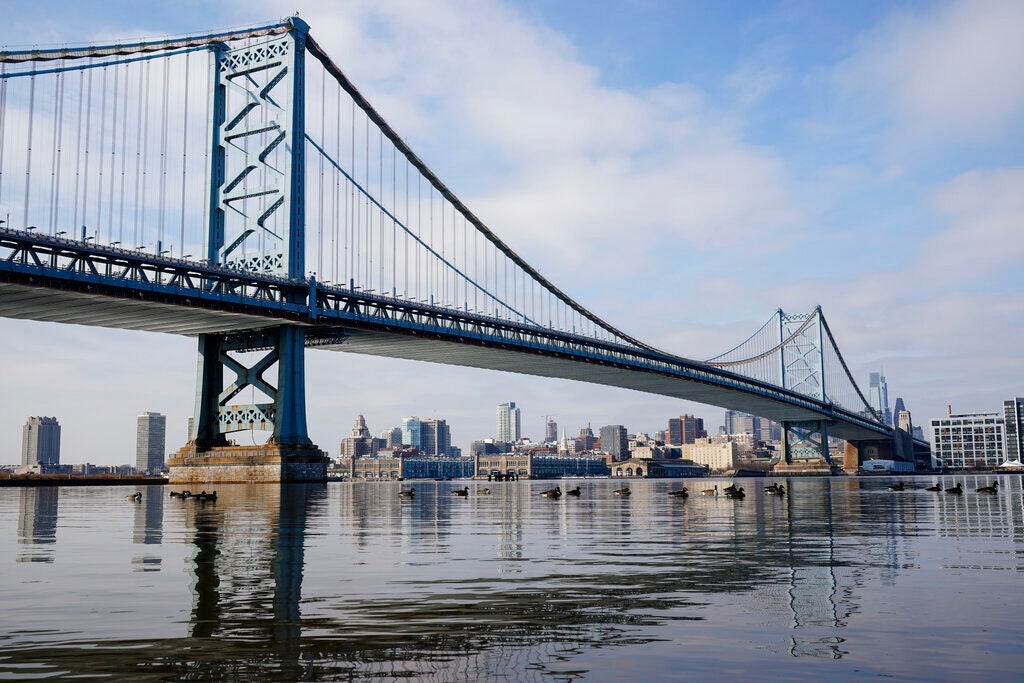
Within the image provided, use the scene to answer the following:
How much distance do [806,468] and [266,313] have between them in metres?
127

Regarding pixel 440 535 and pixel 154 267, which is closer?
pixel 440 535

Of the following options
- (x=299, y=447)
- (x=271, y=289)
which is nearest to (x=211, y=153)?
→ (x=271, y=289)

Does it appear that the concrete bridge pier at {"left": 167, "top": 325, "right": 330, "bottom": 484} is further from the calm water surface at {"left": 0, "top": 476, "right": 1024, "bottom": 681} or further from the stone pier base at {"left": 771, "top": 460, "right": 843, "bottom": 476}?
the stone pier base at {"left": 771, "top": 460, "right": 843, "bottom": 476}

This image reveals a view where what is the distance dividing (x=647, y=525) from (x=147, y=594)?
57.8 feet

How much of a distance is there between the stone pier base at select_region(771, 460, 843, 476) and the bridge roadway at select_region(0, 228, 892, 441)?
57.3 meters

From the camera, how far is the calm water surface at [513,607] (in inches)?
322

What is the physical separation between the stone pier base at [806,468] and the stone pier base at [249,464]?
115 meters

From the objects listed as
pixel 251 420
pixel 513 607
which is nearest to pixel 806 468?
pixel 251 420

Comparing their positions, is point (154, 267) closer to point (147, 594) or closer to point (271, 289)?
point (271, 289)

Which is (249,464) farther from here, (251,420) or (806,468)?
(806,468)

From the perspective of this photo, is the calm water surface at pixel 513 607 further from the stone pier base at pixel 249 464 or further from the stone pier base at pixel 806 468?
the stone pier base at pixel 806 468

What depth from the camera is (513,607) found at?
11352mm

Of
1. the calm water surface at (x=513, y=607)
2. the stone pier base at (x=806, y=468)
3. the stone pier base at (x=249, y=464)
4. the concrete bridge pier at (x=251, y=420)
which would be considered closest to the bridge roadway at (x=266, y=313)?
the concrete bridge pier at (x=251, y=420)

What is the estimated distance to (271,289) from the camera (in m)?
74.4
